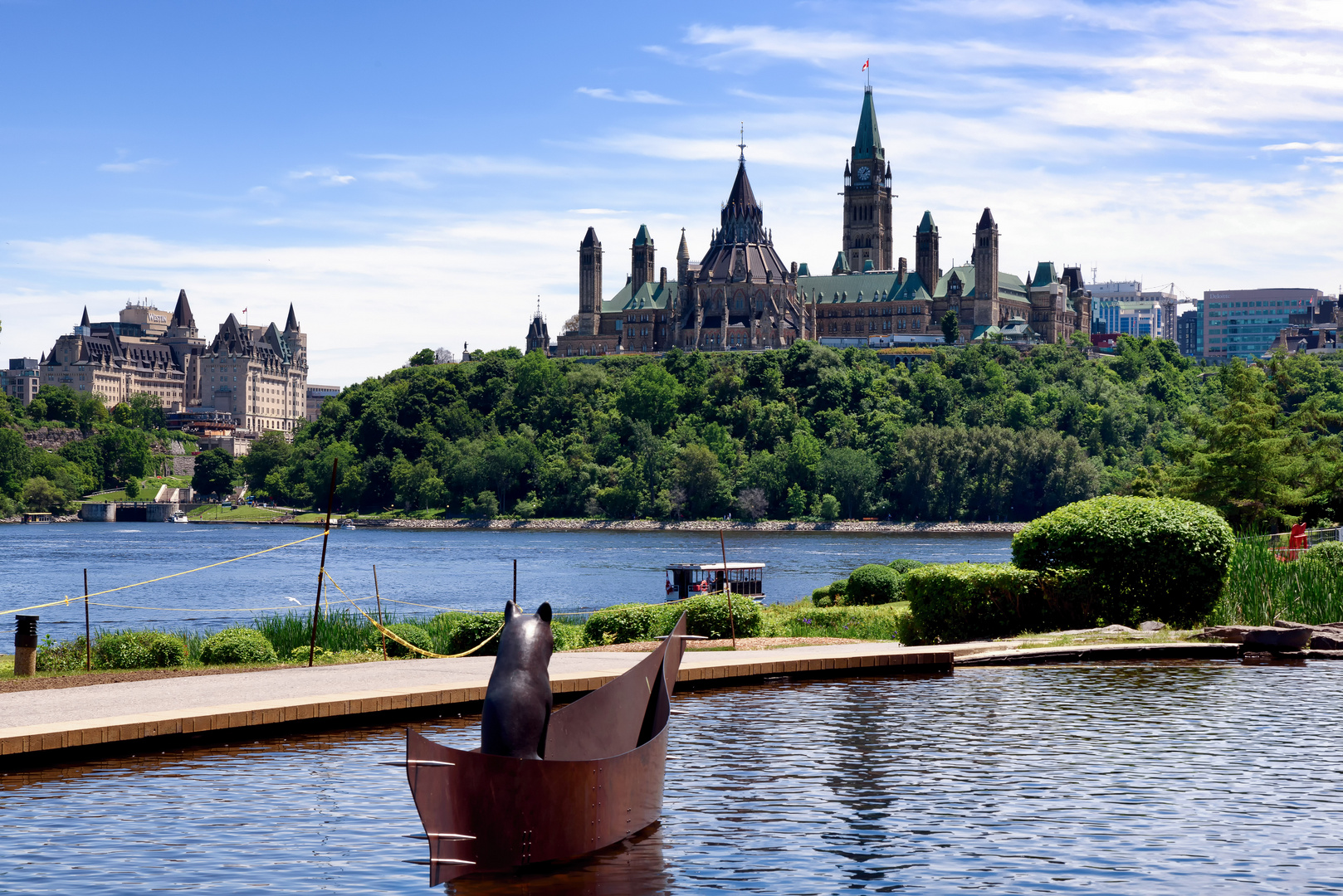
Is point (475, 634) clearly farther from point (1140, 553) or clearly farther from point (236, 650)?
point (1140, 553)

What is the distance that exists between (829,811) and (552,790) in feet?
11.7

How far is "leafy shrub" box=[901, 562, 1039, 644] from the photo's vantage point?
86.4ft

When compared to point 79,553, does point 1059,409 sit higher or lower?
higher

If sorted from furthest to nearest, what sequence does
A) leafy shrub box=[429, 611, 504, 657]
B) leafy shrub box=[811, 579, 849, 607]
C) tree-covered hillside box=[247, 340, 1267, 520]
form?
tree-covered hillside box=[247, 340, 1267, 520] < leafy shrub box=[811, 579, 849, 607] < leafy shrub box=[429, 611, 504, 657]

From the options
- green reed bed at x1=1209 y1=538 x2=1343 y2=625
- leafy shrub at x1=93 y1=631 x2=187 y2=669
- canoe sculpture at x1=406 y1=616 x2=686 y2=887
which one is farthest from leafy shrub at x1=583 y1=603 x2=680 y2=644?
canoe sculpture at x1=406 y1=616 x2=686 y2=887

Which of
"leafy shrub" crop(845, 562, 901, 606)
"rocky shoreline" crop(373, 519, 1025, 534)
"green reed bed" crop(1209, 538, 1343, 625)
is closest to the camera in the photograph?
"green reed bed" crop(1209, 538, 1343, 625)

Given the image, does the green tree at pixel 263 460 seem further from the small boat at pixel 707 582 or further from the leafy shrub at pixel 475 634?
the leafy shrub at pixel 475 634

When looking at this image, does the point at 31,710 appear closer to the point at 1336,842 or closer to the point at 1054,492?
the point at 1336,842

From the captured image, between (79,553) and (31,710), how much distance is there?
292 ft

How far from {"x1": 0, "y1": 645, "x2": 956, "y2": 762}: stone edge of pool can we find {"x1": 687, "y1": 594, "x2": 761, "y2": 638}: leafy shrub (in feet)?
15.4

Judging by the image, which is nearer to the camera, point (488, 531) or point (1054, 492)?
point (1054, 492)

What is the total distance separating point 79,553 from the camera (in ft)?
325

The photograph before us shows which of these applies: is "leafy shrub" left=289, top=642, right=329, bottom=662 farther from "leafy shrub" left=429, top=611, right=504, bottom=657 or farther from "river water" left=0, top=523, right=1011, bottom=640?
"river water" left=0, top=523, right=1011, bottom=640

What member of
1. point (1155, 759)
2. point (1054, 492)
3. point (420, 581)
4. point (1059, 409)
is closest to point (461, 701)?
point (1155, 759)
